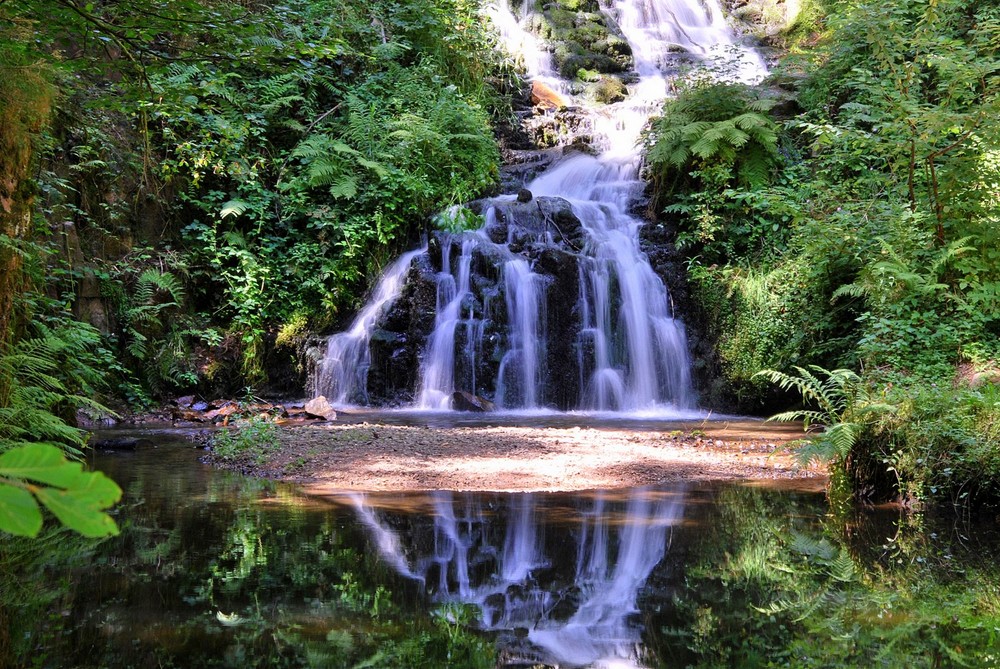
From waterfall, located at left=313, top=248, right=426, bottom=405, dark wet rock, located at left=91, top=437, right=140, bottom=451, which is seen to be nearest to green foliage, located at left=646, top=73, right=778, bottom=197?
waterfall, located at left=313, top=248, right=426, bottom=405

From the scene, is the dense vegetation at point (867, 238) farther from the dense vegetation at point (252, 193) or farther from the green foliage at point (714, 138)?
the dense vegetation at point (252, 193)

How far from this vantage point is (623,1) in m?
24.9

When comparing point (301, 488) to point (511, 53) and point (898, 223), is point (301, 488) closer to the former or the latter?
point (898, 223)

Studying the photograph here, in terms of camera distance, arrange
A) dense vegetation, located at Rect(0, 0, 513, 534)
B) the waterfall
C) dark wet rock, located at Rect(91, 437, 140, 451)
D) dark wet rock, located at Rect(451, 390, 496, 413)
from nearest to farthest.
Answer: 1. dark wet rock, located at Rect(91, 437, 140, 451)
2. dense vegetation, located at Rect(0, 0, 513, 534)
3. dark wet rock, located at Rect(451, 390, 496, 413)
4. the waterfall

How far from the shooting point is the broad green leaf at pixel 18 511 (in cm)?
89

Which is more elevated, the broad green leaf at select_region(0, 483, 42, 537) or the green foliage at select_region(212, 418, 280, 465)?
the broad green leaf at select_region(0, 483, 42, 537)

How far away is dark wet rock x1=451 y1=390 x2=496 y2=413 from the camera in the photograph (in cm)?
1173

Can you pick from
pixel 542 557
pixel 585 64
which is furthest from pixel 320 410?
pixel 585 64

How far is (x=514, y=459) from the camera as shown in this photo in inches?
276

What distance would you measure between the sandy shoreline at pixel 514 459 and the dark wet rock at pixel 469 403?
2660 millimetres

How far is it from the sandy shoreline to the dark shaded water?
0.82 meters

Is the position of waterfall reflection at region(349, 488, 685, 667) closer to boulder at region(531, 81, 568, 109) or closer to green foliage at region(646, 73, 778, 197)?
green foliage at region(646, 73, 778, 197)

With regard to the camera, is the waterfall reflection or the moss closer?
the waterfall reflection

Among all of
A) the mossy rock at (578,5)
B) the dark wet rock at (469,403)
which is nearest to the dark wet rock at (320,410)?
the dark wet rock at (469,403)
